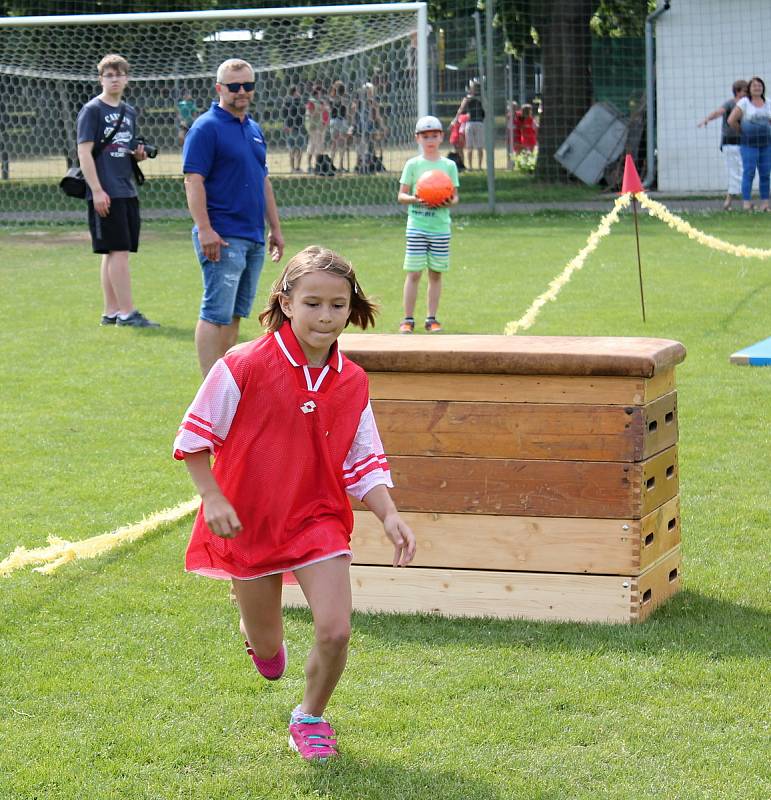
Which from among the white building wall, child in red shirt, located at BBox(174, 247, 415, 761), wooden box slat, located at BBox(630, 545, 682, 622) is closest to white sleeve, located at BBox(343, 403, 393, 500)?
child in red shirt, located at BBox(174, 247, 415, 761)

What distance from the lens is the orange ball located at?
11.2 meters

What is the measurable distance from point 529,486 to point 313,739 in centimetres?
143

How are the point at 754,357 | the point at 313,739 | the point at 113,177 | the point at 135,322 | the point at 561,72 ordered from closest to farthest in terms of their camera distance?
the point at 313,739, the point at 754,357, the point at 113,177, the point at 135,322, the point at 561,72

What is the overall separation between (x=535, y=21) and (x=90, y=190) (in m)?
20.9

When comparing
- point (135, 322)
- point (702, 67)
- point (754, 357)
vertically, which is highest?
point (702, 67)

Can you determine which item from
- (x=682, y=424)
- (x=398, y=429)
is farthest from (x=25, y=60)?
(x=398, y=429)

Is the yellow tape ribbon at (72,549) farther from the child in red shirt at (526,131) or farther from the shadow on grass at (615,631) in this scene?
the child in red shirt at (526,131)

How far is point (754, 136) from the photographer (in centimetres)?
2167

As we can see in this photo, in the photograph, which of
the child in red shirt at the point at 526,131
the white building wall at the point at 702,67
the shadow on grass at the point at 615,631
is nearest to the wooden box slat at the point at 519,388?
the shadow on grass at the point at 615,631

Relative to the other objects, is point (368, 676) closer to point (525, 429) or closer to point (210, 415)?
point (525, 429)

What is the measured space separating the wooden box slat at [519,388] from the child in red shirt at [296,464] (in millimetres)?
1038

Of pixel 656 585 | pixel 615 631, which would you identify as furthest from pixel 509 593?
pixel 656 585

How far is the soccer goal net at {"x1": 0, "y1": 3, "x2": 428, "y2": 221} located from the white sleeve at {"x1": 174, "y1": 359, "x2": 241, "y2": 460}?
19.0 metres

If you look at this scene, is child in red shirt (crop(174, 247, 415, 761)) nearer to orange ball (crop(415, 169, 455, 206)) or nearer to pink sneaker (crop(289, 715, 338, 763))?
pink sneaker (crop(289, 715, 338, 763))
